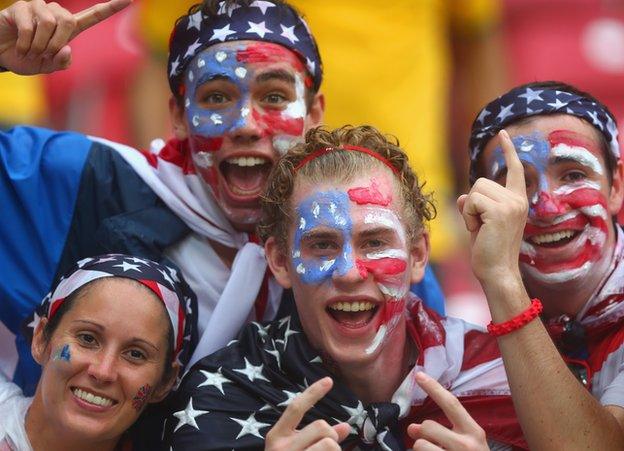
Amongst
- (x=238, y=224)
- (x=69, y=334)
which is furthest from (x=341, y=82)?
(x=69, y=334)

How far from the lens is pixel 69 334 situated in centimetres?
433

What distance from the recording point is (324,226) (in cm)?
432

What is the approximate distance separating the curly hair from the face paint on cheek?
0.62 meters

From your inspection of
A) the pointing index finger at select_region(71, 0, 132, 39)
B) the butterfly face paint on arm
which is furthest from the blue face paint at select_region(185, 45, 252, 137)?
the butterfly face paint on arm

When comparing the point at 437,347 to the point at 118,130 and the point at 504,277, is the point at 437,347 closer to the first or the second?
the point at 504,277

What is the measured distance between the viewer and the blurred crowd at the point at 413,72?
596cm

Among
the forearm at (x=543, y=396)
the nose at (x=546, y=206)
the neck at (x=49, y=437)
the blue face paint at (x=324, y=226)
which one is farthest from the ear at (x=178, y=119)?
the forearm at (x=543, y=396)

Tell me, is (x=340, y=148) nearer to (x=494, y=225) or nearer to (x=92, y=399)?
(x=494, y=225)

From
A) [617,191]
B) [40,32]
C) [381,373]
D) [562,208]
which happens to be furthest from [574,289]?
[40,32]

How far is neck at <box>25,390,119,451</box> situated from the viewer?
430 centimetres

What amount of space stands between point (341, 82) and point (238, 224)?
1.20m

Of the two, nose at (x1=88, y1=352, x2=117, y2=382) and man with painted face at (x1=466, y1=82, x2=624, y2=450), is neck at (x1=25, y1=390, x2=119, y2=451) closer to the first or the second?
nose at (x1=88, y1=352, x2=117, y2=382)

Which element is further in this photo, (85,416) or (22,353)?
(22,353)

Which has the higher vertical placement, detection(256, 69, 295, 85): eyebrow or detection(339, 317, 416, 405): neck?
detection(256, 69, 295, 85): eyebrow
